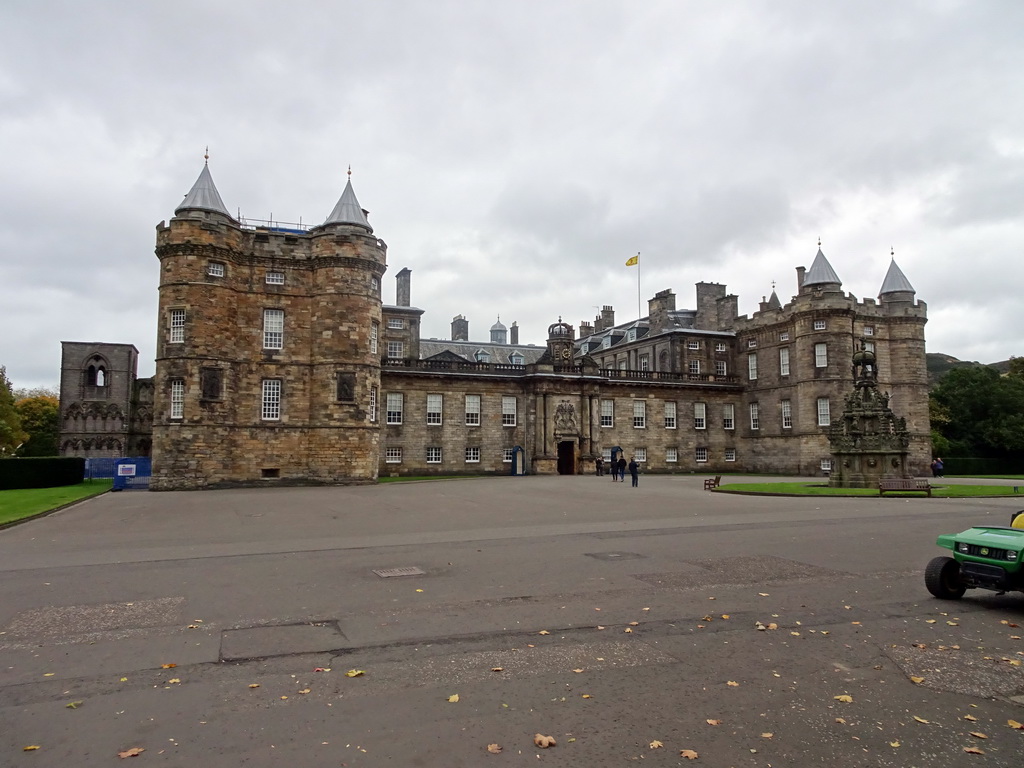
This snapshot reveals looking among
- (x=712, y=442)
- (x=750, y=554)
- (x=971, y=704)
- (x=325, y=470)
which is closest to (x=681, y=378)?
(x=712, y=442)

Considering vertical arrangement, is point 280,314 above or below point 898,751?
above

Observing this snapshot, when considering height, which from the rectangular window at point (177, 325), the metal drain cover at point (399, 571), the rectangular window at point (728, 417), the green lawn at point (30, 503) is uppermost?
the rectangular window at point (177, 325)

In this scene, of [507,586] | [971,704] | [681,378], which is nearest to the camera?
[971,704]

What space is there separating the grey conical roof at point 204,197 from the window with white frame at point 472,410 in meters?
19.7

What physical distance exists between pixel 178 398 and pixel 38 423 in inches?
2189

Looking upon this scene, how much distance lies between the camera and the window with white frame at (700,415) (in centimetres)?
5478

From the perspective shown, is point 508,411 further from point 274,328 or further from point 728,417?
point 728,417

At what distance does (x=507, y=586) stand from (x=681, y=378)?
47.0m

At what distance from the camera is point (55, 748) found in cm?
470

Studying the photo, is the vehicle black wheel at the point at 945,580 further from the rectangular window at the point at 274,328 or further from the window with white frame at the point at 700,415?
the window with white frame at the point at 700,415

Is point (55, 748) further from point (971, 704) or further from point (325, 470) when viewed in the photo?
point (325, 470)

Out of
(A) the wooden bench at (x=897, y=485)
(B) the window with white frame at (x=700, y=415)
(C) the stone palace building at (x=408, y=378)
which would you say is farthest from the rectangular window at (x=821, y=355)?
(A) the wooden bench at (x=897, y=485)

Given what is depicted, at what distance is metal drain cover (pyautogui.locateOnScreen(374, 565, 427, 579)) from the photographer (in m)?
10.8

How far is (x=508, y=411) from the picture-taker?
164 ft
